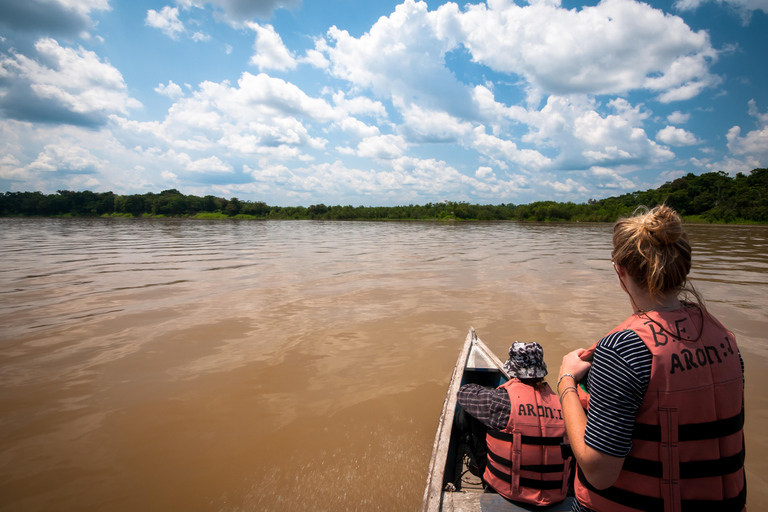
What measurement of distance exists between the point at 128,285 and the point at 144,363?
6.20 meters

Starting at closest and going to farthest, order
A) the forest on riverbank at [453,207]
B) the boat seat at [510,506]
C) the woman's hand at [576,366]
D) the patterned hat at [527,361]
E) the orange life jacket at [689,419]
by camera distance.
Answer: the orange life jacket at [689,419]
the woman's hand at [576,366]
the boat seat at [510,506]
the patterned hat at [527,361]
the forest on riverbank at [453,207]

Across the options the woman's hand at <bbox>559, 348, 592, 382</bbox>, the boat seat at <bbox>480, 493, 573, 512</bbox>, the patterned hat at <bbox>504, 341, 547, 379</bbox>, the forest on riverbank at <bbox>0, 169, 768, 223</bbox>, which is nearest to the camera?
the woman's hand at <bbox>559, 348, 592, 382</bbox>

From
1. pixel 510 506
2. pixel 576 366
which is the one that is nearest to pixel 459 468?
pixel 510 506

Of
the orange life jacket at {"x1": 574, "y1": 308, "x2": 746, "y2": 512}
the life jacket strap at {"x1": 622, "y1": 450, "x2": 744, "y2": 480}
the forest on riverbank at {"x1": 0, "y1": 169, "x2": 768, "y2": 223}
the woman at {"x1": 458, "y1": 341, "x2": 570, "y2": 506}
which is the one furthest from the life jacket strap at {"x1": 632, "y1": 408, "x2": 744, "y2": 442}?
the forest on riverbank at {"x1": 0, "y1": 169, "x2": 768, "y2": 223}

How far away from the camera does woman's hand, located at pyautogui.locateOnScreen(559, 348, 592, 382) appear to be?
189 centimetres

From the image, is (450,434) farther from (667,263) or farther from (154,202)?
(154,202)

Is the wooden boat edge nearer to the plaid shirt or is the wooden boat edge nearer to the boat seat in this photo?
the boat seat

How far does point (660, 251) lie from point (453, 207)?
110 metres

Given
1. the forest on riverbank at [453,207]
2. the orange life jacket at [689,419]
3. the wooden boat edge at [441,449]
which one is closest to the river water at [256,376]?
the wooden boat edge at [441,449]

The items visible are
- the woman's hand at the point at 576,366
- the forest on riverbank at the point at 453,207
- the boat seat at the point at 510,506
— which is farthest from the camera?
the forest on riverbank at the point at 453,207

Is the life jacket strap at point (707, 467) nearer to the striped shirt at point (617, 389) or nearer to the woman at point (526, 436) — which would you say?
the striped shirt at point (617, 389)

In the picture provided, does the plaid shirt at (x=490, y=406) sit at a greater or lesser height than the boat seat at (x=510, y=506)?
greater

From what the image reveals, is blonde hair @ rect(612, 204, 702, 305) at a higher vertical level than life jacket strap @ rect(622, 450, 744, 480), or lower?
higher

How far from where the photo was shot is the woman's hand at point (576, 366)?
1.89m
